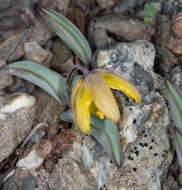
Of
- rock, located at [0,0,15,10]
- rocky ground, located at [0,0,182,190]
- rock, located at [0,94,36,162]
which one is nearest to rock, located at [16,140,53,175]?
rocky ground, located at [0,0,182,190]

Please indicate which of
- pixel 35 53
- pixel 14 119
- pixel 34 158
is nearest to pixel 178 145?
pixel 34 158

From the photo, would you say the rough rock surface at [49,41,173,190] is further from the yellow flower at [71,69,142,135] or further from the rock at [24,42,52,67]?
the rock at [24,42,52,67]

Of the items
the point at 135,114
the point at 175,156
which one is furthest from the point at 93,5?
the point at 175,156

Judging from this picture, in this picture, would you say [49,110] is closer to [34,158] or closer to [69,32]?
[34,158]

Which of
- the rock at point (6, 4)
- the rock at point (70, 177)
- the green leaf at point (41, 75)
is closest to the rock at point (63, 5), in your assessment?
the rock at point (6, 4)

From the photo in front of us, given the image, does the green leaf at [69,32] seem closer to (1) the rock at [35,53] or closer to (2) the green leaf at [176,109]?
(1) the rock at [35,53]

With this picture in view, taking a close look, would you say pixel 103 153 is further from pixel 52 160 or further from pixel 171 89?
pixel 171 89
